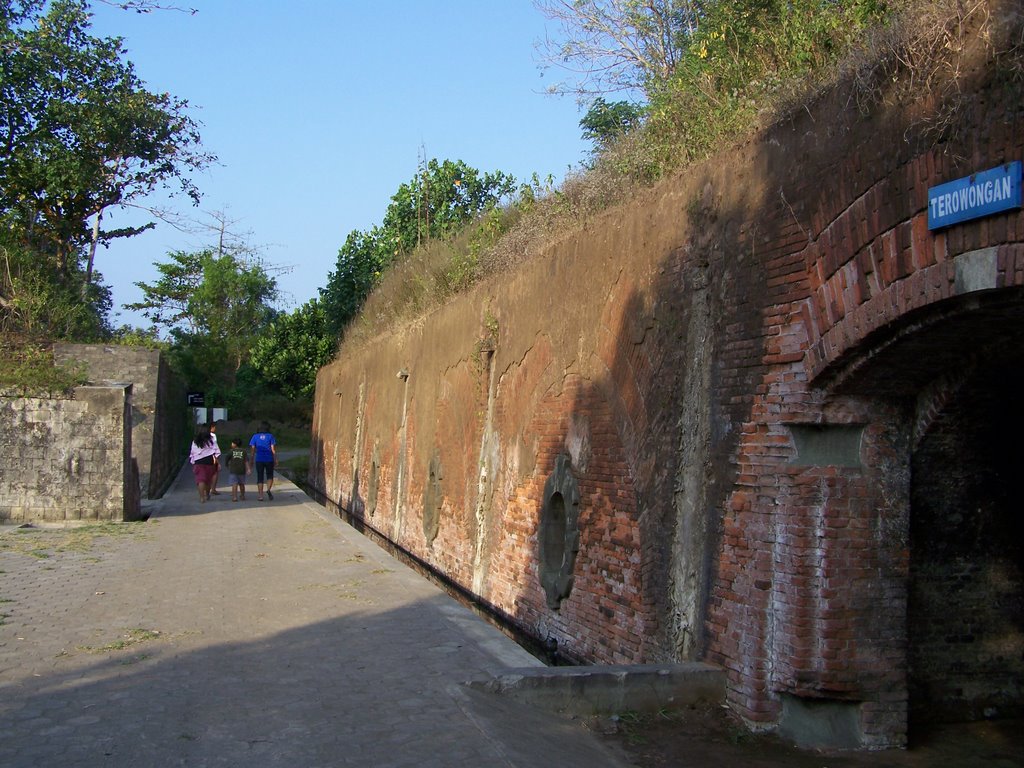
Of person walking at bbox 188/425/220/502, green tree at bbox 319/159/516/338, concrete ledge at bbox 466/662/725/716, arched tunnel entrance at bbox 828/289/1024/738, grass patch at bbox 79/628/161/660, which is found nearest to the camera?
arched tunnel entrance at bbox 828/289/1024/738

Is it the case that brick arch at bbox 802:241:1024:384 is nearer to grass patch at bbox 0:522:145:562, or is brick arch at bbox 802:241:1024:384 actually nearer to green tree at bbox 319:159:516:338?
grass patch at bbox 0:522:145:562

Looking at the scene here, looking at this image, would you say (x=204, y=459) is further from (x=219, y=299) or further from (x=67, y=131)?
(x=219, y=299)

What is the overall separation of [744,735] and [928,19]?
12.9 ft

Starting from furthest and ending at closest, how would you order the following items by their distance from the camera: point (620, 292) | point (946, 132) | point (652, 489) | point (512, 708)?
point (620, 292), point (652, 489), point (512, 708), point (946, 132)

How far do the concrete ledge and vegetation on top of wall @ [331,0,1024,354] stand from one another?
132 inches

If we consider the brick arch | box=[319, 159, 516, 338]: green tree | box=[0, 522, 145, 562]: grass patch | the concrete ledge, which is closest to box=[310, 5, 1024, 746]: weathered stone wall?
the brick arch

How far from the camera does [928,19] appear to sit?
4.80 m

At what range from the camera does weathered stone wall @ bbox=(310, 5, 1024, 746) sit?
479cm

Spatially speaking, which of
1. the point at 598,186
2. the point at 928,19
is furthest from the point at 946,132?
the point at 598,186

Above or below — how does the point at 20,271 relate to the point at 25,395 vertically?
above

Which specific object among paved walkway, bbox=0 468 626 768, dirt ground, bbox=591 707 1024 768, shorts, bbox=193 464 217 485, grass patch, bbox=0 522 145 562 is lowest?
dirt ground, bbox=591 707 1024 768

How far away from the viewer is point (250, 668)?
6277mm

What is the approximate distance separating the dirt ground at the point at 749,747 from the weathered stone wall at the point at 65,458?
1121cm

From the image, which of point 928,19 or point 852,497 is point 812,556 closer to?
point 852,497
